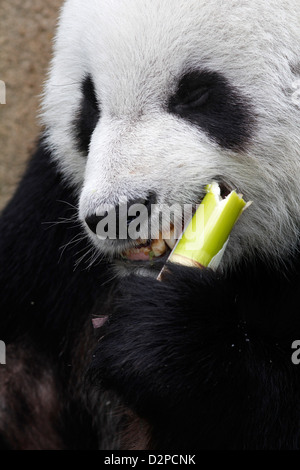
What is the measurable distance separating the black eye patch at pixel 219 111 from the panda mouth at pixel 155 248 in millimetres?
149

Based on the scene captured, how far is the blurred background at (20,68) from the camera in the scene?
13.7 ft

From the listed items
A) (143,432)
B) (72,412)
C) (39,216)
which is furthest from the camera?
(72,412)

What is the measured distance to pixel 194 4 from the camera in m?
2.31

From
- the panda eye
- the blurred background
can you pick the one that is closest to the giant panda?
the panda eye

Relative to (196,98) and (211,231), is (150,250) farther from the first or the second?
(196,98)

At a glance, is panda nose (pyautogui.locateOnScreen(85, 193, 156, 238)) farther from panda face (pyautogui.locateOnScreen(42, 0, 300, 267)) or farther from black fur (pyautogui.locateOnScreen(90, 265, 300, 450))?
black fur (pyautogui.locateOnScreen(90, 265, 300, 450))

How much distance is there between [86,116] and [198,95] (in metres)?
0.48

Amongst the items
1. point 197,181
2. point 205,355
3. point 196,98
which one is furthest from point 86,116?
point 205,355

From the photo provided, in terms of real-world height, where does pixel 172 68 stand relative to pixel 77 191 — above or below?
above

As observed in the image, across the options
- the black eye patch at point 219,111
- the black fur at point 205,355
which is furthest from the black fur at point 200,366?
the black eye patch at point 219,111

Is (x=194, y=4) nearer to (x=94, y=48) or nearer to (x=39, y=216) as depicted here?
(x=94, y=48)

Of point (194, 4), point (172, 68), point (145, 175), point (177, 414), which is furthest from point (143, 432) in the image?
point (194, 4)

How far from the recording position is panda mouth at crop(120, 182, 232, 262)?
233 centimetres

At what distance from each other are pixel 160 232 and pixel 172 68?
1.62ft
